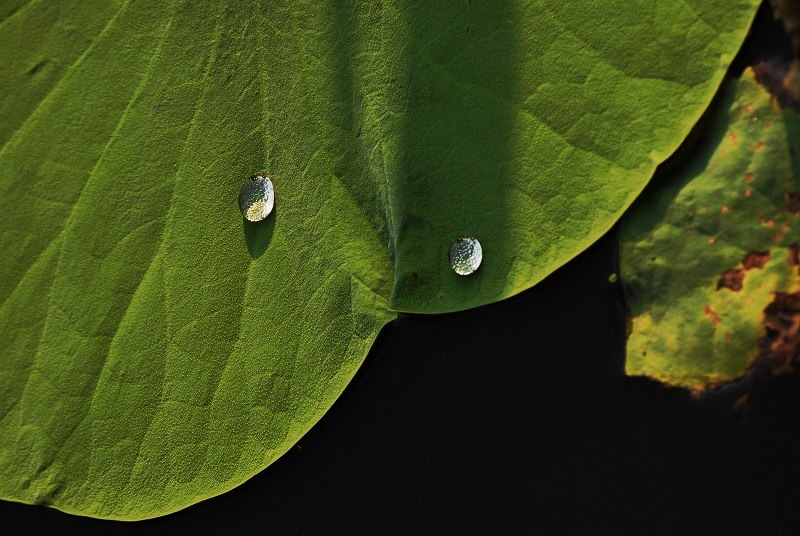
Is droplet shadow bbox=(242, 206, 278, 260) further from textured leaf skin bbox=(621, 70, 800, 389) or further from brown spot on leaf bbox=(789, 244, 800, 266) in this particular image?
brown spot on leaf bbox=(789, 244, 800, 266)

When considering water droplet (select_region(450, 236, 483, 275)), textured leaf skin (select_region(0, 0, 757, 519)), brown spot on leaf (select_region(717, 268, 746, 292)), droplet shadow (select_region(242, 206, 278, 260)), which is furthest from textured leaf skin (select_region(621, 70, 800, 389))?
droplet shadow (select_region(242, 206, 278, 260))

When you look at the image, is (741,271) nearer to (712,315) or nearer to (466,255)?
(712,315)

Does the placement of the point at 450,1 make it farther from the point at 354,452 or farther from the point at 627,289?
the point at 354,452

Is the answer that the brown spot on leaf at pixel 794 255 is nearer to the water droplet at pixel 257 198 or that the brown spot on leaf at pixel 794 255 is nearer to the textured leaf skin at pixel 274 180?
the textured leaf skin at pixel 274 180

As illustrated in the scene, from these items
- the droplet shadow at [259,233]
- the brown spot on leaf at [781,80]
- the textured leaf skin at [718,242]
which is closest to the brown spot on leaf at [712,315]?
the textured leaf skin at [718,242]

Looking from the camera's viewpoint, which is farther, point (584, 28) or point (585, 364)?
point (585, 364)

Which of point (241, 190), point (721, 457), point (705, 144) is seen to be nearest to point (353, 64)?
point (241, 190)
